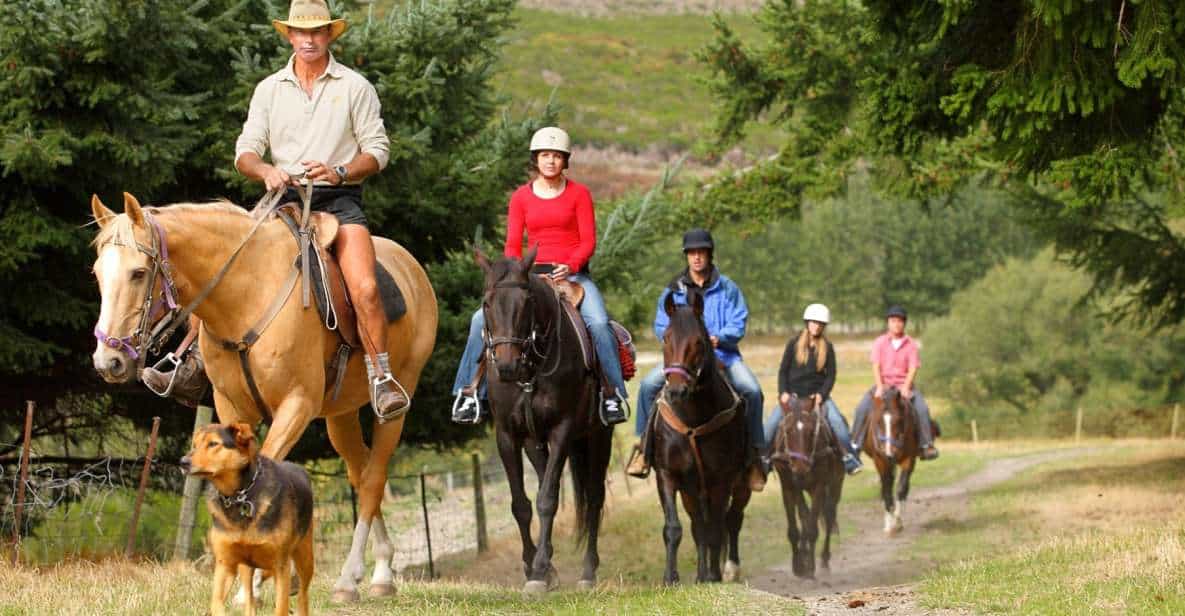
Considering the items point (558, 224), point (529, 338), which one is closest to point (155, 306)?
point (529, 338)

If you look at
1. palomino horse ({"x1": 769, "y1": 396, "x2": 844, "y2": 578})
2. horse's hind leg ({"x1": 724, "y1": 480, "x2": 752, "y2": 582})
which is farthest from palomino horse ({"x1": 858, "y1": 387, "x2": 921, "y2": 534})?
horse's hind leg ({"x1": 724, "y1": 480, "x2": 752, "y2": 582})

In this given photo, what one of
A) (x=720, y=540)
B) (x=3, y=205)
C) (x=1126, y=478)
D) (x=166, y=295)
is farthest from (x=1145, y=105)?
(x=1126, y=478)

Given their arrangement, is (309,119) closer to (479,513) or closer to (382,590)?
(382,590)

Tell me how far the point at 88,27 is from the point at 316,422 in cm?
520

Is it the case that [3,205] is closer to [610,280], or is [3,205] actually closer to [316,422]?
[316,422]

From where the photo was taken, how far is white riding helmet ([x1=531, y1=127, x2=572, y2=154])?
11.1 metres

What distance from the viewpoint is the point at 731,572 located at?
43.9 ft

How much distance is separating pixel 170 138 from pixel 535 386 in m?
4.34

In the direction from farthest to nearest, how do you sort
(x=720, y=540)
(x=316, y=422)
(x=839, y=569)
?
1. (x=839, y=569)
2. (x=316, y=422)
3. (x=720, y=540)

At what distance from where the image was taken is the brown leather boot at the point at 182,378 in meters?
8.20

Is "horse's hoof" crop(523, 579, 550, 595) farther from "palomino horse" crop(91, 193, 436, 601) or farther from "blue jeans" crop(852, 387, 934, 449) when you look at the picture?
"blue jeans" crop(852, 387, 934, 449)

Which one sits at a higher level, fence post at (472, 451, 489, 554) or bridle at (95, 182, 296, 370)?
bridle at (95, 182, 296, 370)

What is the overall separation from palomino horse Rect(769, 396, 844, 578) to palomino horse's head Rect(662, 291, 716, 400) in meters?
4.47

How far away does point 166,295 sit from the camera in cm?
733
